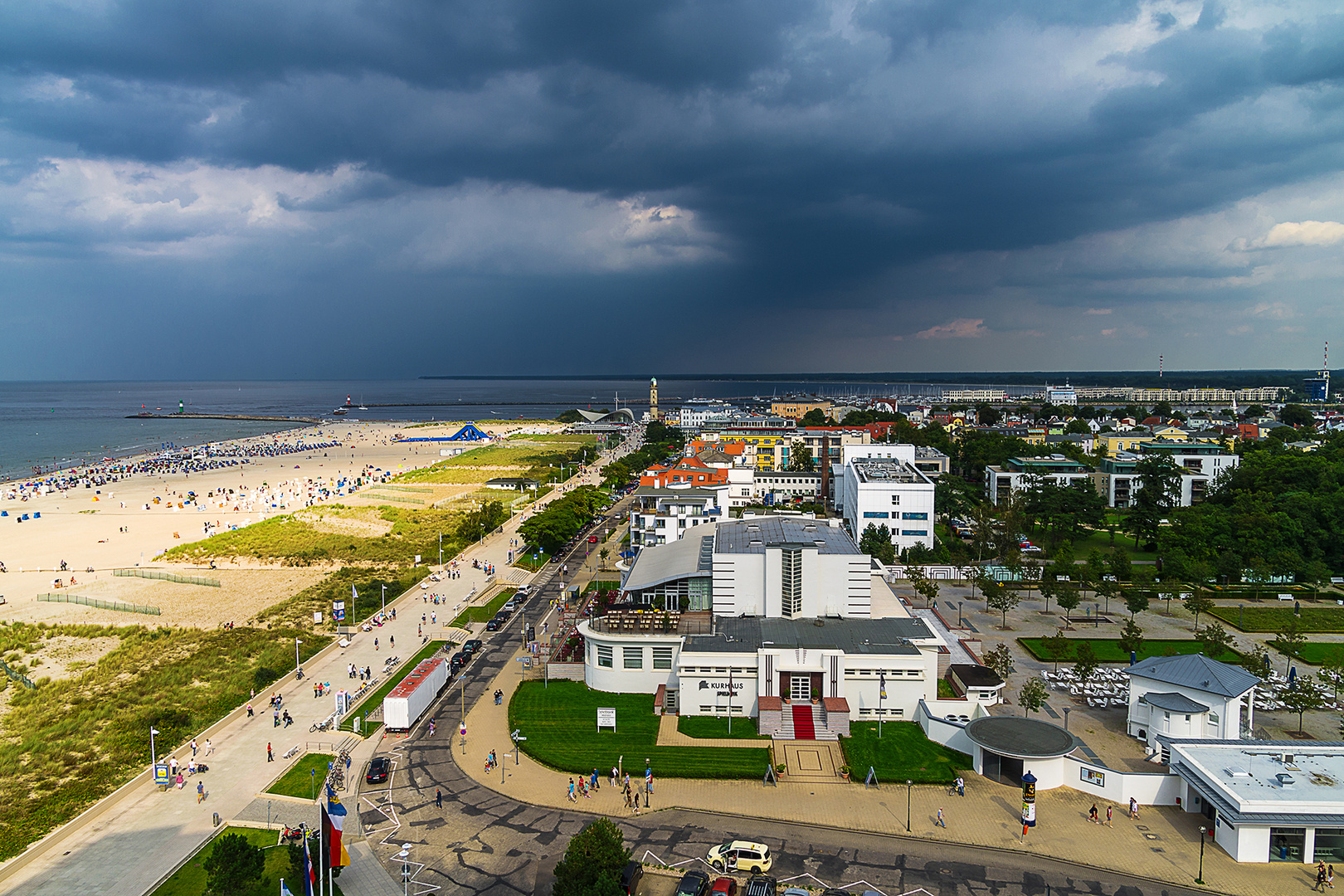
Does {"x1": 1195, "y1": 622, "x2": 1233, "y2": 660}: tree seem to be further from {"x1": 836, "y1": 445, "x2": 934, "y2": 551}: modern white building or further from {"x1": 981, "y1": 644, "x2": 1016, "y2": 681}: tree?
{"x1": 836, "y1": 445, "x2": 934, "y2": 551}: modern white building

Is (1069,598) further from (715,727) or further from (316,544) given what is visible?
(316,544)

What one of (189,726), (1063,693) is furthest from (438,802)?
(1063,693)

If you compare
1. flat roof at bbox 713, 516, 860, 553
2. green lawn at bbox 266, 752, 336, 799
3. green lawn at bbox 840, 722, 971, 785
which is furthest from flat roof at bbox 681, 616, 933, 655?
green lawn at bbox 266, 752, 336, 799

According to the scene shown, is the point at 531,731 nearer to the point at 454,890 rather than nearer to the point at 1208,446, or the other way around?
the point at 454,890

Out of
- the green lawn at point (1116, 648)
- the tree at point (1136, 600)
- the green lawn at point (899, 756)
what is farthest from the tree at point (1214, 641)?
the green lawn at point (899, 756)

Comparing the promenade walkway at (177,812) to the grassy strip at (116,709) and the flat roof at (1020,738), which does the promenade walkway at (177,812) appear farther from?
the flat roof at (1020,738)

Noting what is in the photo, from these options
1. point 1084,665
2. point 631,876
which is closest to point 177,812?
point 631,876

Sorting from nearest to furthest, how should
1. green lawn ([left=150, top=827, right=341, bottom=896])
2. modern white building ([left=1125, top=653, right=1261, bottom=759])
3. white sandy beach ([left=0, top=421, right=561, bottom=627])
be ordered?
green lawn ([left=150, top=827, right=341, bottom=896]) < modern white building ([left=1125, top=653, right=1261, bottom=759]) < white sandy beach ([left=0, top=421, right=561, bottom=627])
